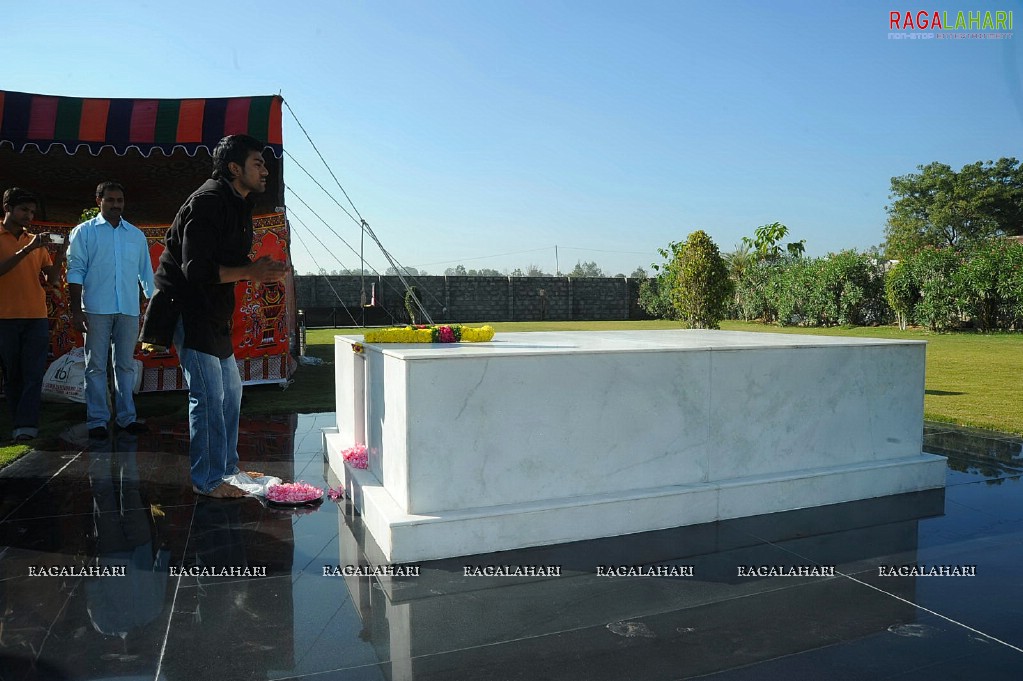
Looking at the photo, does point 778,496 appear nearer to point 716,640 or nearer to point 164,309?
point 716,640

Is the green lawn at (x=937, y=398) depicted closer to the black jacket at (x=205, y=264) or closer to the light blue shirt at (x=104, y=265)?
the light blue shirt at (x=104, y=265)

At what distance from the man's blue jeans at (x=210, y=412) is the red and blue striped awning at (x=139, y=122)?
388cm

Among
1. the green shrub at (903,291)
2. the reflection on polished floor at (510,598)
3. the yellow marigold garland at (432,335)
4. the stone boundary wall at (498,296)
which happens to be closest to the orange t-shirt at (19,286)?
the reflection on polished floor at (510,598)

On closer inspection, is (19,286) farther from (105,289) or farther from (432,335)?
(432,335)

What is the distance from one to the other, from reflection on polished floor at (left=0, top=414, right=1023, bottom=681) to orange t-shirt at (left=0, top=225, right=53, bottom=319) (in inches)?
77.0

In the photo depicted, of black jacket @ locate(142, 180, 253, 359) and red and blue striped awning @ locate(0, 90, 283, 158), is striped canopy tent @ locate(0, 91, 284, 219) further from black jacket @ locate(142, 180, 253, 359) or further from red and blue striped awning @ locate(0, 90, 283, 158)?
black jacket @ locate(142, 180, 253, 359)

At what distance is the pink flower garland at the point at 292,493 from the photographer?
10.5ft

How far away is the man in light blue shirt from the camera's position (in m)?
4.70

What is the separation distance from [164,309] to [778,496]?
291cm

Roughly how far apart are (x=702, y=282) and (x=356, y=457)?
905 centimetres

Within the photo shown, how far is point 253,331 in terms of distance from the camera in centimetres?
757

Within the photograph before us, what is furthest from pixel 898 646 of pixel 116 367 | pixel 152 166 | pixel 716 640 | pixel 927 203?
pixel 927 203

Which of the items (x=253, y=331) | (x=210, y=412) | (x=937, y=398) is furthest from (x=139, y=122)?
(x=937, y=398)

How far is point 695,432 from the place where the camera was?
2.92 meters
